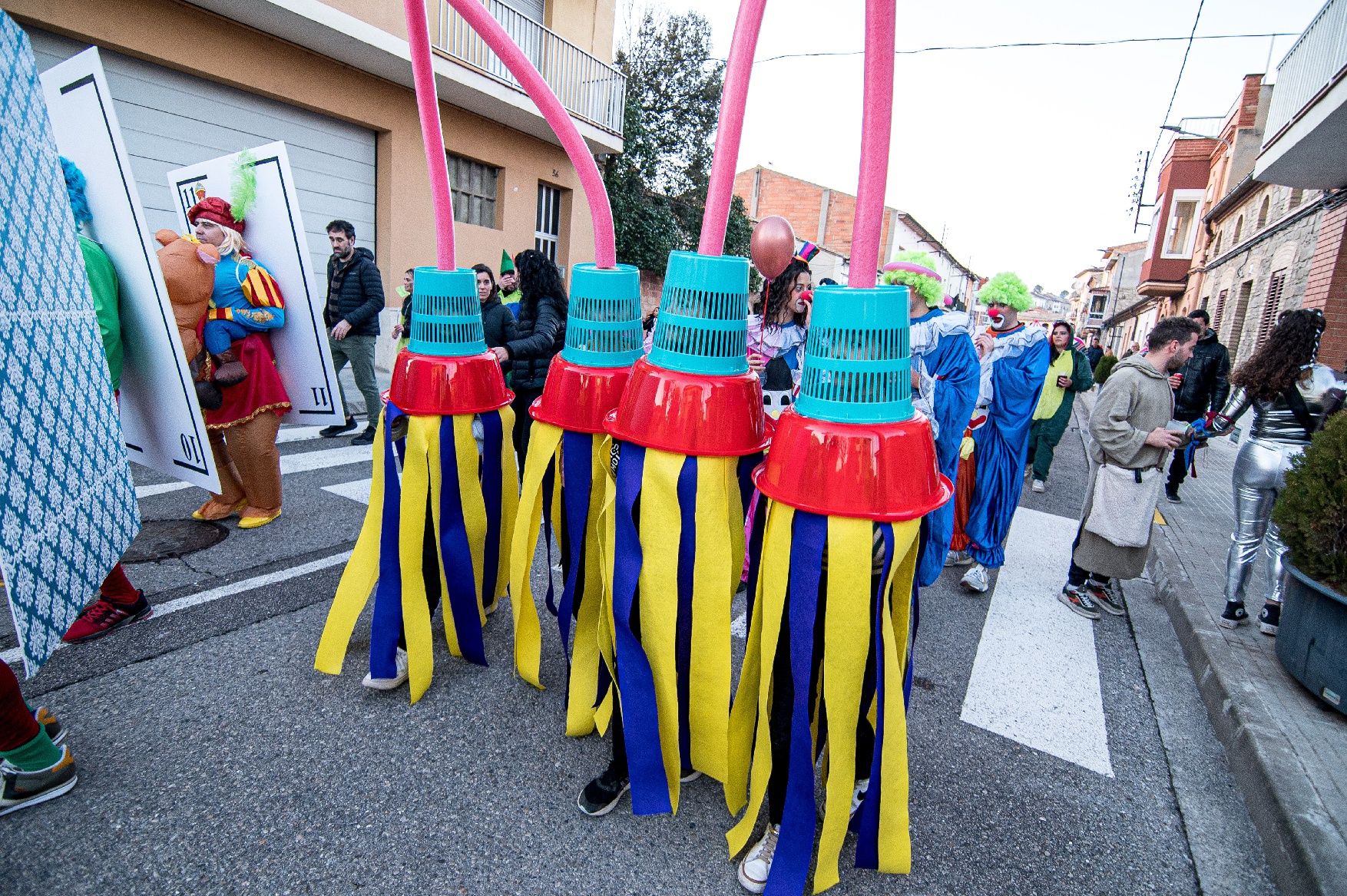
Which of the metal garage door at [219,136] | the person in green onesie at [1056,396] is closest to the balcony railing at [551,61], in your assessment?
the metal garage door at [219,136]

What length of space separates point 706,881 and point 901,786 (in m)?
0.58

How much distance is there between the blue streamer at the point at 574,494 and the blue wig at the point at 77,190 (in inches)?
94.8

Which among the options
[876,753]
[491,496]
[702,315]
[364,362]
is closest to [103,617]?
[491,496]

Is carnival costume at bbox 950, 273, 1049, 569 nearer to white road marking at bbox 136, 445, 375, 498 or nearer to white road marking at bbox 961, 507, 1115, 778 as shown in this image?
white road marking at bbox 961, 507, 1115, 778

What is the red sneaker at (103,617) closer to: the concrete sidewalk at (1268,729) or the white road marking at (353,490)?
the white road marking at (353,490)

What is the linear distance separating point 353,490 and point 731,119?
415 cm

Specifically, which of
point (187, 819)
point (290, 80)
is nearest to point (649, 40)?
point (290, 80)

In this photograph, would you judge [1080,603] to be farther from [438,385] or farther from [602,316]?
[438,385]

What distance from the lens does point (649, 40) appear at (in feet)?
54.9

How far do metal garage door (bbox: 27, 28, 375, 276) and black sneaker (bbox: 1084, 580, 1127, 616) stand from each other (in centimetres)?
752

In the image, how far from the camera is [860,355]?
58.2 inches

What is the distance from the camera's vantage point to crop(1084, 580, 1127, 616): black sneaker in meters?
3.86

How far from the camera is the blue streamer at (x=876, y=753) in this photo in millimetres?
1521

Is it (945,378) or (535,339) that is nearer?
(945,378)
